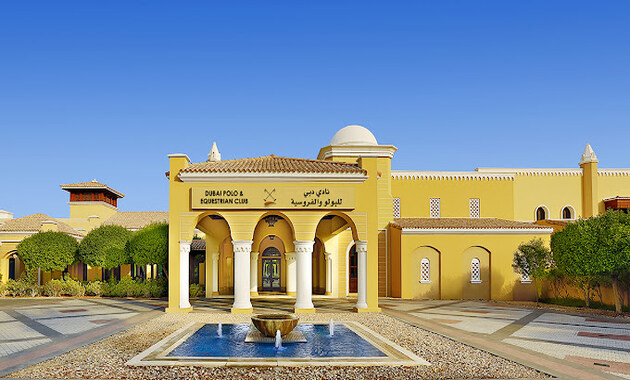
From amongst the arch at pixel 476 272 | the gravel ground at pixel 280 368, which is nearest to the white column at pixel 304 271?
the gravel ground at pixel 280 368

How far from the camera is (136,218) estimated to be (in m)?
47.8

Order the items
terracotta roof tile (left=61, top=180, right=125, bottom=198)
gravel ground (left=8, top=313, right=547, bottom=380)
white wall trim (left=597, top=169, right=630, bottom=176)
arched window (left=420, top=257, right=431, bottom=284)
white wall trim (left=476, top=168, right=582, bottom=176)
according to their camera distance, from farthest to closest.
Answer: terracotta roof tile (left=61, top=180, right=125, bottom=198) → white wall trim (left=597, top=169, right=630, bottom=176) → white wall trim (left=476, top=168, right=582, bottom=176) → arched window (left=420, top=257, right=431, bottom=284) → gravel ground (left=8, top=313, right=547, bottom=380)

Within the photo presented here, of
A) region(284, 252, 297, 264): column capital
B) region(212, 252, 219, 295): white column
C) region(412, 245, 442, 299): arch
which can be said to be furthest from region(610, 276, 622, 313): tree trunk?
region(212, 252, 219, 295): white column

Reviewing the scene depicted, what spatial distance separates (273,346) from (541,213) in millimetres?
31714

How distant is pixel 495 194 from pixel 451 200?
3.33 m

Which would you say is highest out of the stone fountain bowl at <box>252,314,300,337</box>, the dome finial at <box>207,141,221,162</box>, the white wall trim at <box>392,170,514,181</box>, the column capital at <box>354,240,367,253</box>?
the dome finial at <box>207,141,221,162</box>

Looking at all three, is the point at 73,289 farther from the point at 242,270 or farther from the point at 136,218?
the point at 136,218

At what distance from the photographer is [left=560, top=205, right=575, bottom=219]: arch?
39125mm

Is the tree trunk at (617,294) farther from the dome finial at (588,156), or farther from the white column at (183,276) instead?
the white column at (183,276)

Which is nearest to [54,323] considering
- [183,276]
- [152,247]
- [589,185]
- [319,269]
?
[183,276]

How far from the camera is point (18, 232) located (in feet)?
115

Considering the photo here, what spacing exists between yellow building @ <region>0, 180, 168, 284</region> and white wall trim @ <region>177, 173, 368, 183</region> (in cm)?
1885

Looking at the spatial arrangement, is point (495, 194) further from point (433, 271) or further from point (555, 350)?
point (555, 350)

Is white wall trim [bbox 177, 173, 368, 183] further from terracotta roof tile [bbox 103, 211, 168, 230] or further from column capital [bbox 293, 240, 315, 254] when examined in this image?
terracotta roof tile [bbox 103, 211, 168, 230]
